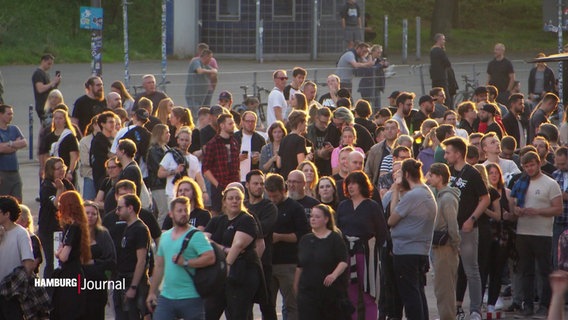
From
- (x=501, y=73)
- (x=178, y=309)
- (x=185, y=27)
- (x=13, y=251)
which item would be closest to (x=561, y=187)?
(x=178, y=309)

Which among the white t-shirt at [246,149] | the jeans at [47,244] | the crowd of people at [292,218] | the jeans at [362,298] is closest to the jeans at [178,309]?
the crowd of people at [292,218]

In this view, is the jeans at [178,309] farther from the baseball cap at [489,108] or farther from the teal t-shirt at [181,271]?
the baseball cap at [489,108]

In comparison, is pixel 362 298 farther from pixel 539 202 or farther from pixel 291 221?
pixel 539 202

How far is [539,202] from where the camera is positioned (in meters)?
13.4

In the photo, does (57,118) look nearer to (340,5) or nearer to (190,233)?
(190,233)

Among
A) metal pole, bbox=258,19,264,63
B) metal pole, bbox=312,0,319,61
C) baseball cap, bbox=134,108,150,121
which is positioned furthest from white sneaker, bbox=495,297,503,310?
metal pole, bbox=312,0,319,61

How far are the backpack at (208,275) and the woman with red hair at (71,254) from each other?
3.44 ft

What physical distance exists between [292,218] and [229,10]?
28.2m

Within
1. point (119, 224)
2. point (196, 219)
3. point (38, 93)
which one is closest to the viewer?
point (119, 224)

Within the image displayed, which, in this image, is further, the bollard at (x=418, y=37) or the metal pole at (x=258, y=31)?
the bollard at (x=418, y=37)

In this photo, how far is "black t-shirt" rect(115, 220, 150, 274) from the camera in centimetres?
1151

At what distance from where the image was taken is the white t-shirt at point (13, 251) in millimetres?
11125

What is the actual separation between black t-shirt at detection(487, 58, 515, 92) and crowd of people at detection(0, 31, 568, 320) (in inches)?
326

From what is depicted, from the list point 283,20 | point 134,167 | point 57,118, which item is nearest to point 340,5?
point 283,20
